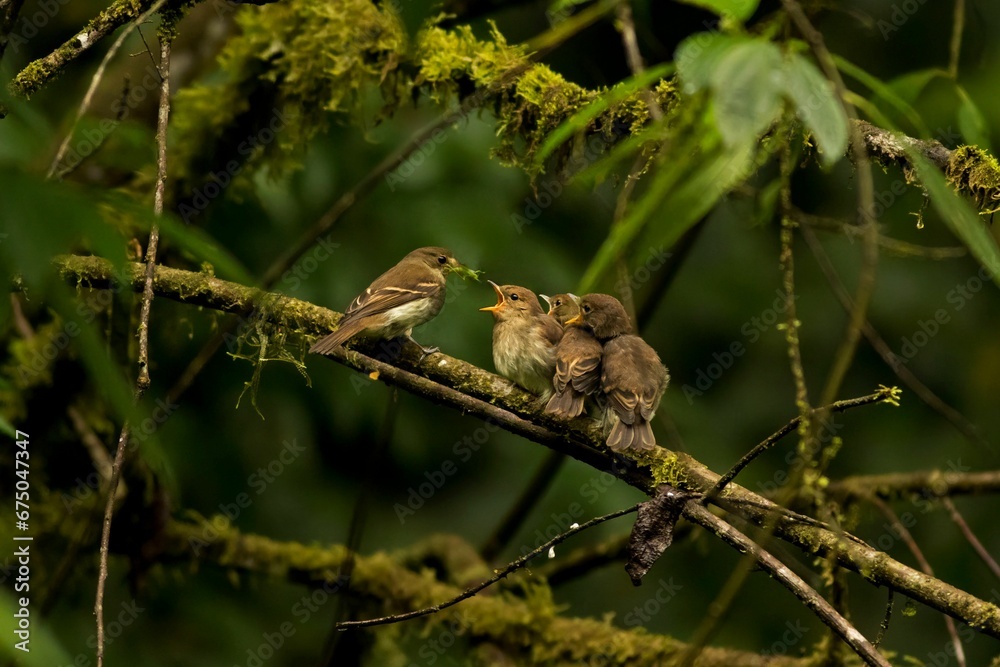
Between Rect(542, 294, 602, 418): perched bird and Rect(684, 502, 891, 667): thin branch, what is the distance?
0.84 metres

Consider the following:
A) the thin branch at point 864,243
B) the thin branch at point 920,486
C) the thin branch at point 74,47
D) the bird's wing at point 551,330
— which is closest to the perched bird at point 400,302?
the bird's wing at point 551,330

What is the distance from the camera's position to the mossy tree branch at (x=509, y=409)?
262 cm

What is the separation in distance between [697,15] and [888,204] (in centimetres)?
156

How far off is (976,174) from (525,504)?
2616 millimetres

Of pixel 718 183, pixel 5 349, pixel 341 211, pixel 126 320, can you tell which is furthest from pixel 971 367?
pixel 718 183

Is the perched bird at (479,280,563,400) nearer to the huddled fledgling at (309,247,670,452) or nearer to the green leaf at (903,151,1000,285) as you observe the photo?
the huddled fledgling at (309,247,670,452)

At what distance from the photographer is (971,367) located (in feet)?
21.4

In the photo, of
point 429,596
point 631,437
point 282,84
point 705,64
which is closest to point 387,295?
point 282,84

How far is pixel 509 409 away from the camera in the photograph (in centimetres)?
341

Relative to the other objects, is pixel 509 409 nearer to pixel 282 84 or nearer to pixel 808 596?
pixel 808 596

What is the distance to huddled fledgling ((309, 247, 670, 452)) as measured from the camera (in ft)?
11.2

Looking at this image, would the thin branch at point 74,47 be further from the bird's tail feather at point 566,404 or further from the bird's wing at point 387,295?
the bird's tail feather at point 566,404

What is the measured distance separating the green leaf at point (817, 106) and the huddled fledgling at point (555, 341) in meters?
2.02

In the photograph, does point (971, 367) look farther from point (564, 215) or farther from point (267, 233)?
point (267, 233)
